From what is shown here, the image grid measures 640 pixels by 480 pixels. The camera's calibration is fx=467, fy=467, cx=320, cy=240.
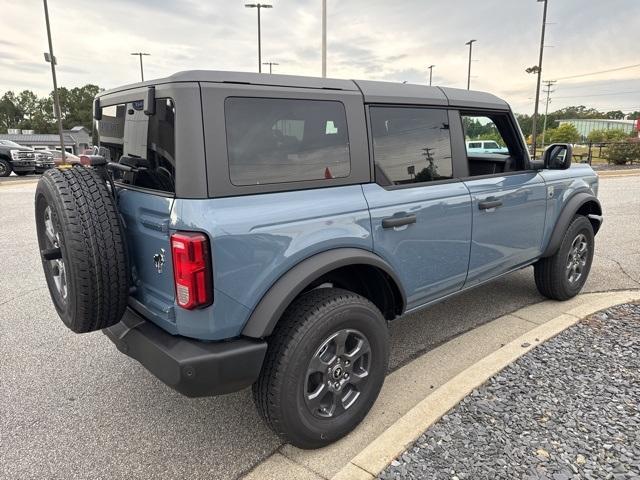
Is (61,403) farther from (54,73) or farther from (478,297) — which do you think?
(54,73)

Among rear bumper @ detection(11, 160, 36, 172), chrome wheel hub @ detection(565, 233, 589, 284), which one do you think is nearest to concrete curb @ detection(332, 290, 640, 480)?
chrome wheel hub @ detection(565, 233, 589, 284)

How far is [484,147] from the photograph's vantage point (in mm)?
3674

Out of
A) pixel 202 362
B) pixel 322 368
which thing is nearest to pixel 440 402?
pixel 322 368

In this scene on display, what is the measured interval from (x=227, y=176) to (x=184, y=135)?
25cm

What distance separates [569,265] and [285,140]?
3258 mm

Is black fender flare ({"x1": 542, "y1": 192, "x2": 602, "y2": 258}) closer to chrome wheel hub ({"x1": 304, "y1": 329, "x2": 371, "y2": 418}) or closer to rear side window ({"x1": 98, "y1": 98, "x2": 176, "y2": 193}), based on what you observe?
chrome wheel hub ({"x1": 304, "y1": 329, "x2": 371, "y2": 418})

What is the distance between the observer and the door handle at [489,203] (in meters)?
3.24

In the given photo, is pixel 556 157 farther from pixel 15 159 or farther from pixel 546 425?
pixel 15 159

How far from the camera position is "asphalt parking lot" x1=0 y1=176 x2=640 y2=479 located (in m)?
2.35

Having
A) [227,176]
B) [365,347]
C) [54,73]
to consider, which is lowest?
[365,347]

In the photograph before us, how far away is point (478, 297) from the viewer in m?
4.63

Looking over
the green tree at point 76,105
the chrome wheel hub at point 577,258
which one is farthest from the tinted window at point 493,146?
the green tree at point 76,105

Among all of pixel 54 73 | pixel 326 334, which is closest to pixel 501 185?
pixel 326 334

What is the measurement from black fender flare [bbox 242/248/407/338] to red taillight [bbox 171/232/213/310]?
0.24 meters
